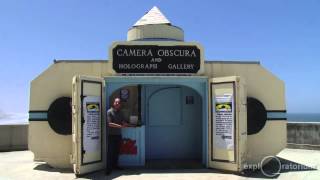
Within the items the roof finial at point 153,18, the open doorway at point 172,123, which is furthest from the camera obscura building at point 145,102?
the roof finial at point 153,18

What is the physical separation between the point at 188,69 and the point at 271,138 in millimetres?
3229

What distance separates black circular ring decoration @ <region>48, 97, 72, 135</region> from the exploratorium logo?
17.1ft

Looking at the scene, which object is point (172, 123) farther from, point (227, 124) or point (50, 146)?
point (50, 146)

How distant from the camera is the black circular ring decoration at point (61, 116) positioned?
40.8 feet

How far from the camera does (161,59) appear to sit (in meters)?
12.5

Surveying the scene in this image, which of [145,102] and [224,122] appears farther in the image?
[145,102]

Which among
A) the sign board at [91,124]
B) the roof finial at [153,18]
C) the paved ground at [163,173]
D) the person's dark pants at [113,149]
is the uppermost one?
the roof finial at [153,18]

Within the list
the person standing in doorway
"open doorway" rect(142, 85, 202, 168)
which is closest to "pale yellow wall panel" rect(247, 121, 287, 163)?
"open doorway" rect(142, 85, 202, 168)

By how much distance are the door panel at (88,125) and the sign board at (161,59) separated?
48.9 inches

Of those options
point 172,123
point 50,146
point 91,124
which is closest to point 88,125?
point 91,124

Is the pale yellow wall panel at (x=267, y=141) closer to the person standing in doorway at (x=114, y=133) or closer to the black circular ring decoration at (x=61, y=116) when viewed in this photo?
the person standing in doorway at (x=114, y=133)

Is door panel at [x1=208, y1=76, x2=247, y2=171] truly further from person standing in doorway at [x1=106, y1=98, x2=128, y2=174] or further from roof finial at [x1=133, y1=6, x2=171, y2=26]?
roof finial at [x1=133, y1=6, x2=171, y2=26]

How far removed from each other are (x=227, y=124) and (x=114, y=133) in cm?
311

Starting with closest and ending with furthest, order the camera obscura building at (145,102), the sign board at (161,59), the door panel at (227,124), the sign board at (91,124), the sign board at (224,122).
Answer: the sign board at (91,124) → the door panel at (227,124) → the sign board at (224,122) → the camera obscura building at (145,102) → the sign board at (161,59)
